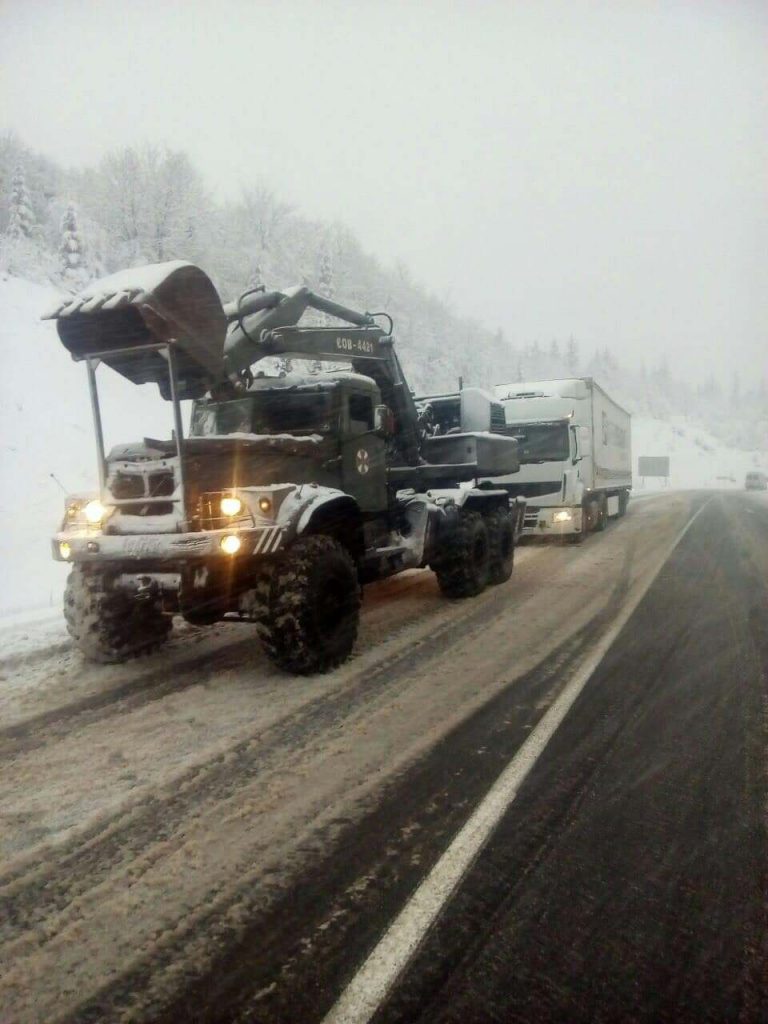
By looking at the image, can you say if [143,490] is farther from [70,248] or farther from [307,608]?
[70,248]

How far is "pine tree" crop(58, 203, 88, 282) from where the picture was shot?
3275cm

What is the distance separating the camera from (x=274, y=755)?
13.0 feet

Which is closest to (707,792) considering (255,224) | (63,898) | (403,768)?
(403,768)

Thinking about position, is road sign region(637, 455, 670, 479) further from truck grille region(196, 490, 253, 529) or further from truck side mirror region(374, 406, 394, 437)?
truck grille region(196, 490, 253, 529)

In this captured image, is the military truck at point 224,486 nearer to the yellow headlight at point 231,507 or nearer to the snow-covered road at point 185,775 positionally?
the yellow headlight at point 231,507

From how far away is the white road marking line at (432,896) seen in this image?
2090 millimetres

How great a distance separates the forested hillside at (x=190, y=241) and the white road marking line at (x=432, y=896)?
1849 centimetres

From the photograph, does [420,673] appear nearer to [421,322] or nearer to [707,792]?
[707,792]

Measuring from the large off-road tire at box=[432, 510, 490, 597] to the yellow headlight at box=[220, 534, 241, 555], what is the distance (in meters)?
3.93

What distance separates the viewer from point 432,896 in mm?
2584

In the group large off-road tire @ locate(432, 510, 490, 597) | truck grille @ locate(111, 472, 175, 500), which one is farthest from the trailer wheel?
truck grille @ locate(111, 472, 175, 500)

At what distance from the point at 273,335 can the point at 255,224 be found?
4601 centimetres

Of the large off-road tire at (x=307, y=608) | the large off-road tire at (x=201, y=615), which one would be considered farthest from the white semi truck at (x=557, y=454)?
the large off-road tire at (x=201, y=615)

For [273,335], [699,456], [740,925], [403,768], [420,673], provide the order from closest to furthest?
[740,925], [403,768], [420,673], [273,335], [699,456]
